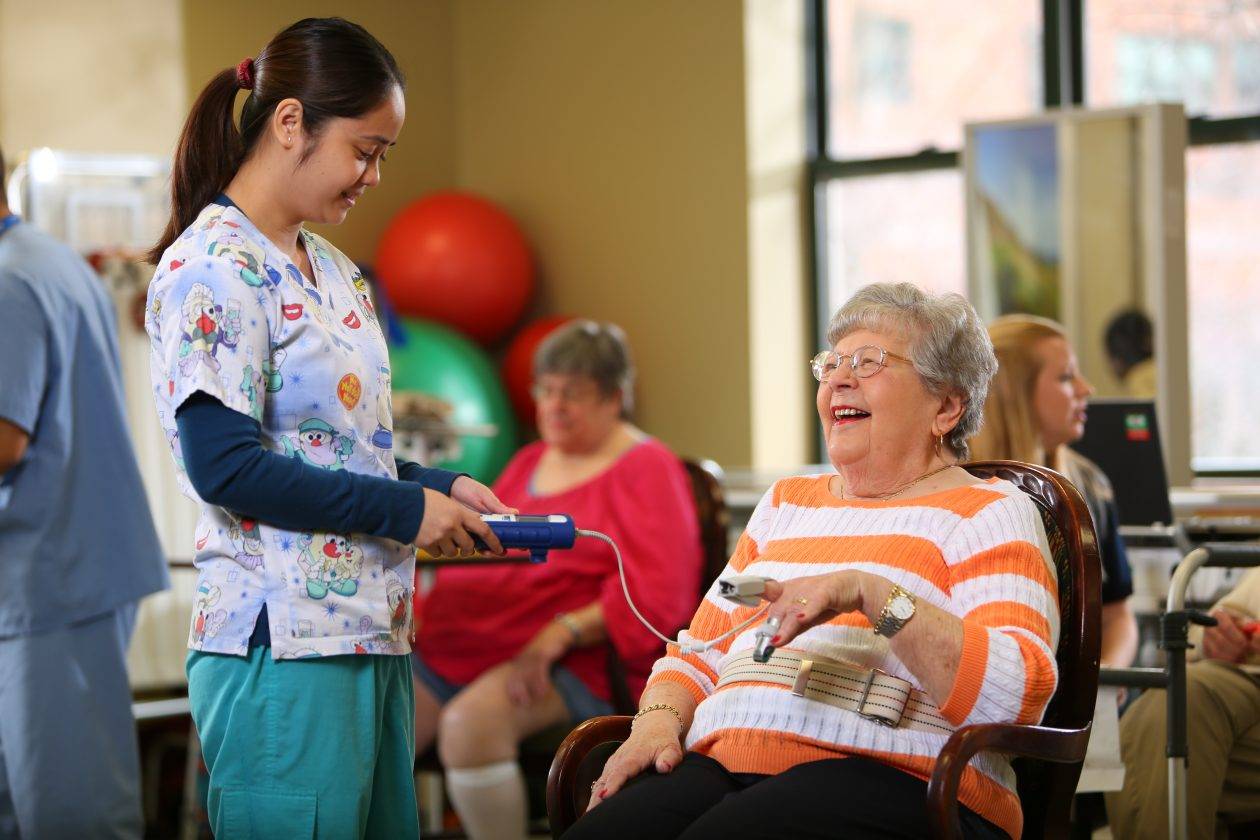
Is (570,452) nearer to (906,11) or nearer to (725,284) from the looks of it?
(725,284)

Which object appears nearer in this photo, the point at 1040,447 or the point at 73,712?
the point at 73,712

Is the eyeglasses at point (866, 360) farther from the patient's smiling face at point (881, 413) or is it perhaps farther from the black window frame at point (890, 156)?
the black window frame at point (890, 156)

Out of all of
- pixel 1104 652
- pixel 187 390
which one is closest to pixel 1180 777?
pixel 1104 652

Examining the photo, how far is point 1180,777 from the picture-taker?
2.05 m

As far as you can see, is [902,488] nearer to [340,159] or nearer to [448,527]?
[448,527]

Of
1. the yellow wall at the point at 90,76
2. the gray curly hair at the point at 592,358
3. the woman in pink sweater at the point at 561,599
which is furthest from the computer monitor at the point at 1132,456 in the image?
the yellow wall at the point at 90,76

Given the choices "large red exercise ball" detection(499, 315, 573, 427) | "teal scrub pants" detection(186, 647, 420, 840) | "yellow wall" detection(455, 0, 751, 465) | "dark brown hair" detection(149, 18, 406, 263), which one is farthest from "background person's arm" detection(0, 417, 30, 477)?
"yellow wall" detection(455, 0, 751, 465)

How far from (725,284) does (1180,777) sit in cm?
268

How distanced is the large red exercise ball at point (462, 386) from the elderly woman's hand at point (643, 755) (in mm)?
2540

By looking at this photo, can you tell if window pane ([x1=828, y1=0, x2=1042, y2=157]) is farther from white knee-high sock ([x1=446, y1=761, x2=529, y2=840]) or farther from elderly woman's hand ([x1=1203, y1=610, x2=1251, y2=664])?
white knee-high sock ([x1=446, y1=761, x2=529, y2=840])

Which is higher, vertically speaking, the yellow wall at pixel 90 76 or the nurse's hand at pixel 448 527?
the yellow wall at pixel 90 76

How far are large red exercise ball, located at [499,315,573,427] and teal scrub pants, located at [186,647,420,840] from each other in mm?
3041

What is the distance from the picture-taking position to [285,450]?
148cm

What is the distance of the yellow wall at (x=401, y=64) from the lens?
446 cm
